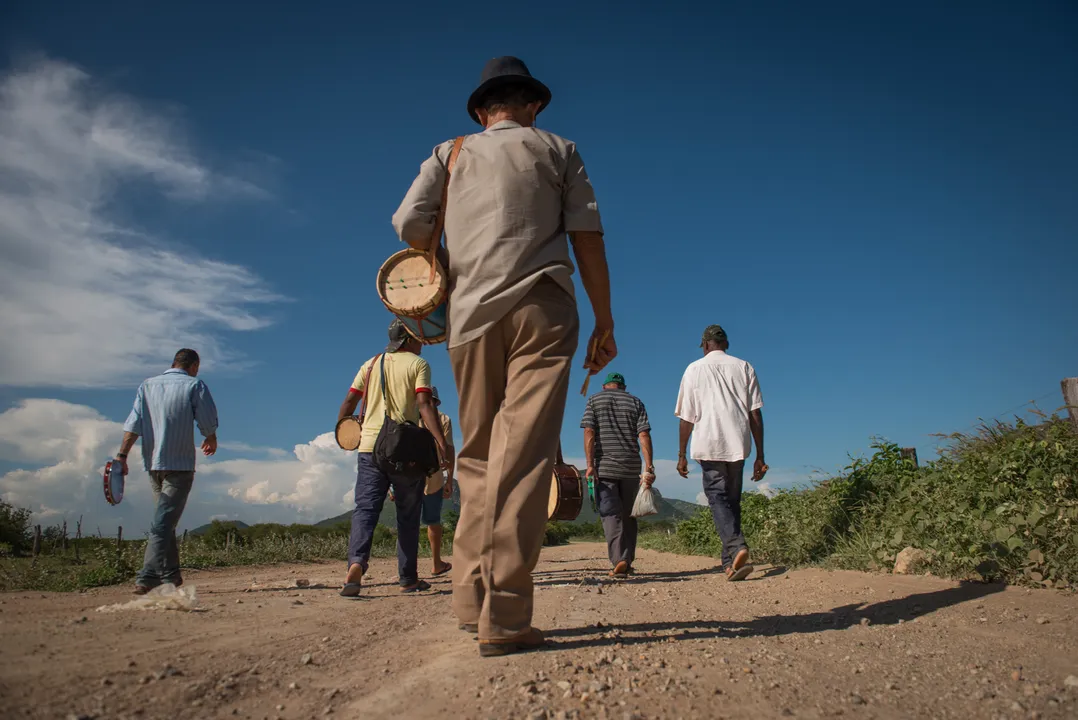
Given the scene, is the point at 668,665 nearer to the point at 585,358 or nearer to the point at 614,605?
the point at 585,358

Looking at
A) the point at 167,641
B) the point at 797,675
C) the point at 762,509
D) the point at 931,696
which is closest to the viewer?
the point at 931,696

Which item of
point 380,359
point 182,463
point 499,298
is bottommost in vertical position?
point 182,463

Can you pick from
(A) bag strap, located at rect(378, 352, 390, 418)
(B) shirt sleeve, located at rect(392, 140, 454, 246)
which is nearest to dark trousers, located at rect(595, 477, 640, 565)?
(A) bag strap, located at rect(378, 352, 390, 418)

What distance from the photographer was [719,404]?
21.2 feet

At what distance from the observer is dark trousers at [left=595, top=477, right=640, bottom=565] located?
698 centimetres

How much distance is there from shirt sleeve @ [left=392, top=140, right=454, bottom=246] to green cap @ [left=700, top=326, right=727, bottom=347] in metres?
4.45

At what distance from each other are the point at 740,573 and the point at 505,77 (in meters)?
5.04

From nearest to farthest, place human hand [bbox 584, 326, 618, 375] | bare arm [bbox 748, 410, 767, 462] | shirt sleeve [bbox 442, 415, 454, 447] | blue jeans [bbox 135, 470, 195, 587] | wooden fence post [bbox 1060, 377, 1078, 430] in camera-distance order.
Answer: human hand [bbox 584, 326, 618, 375], blue jeans [bbox 135, 470, 195, 587], wooden fence post [bbox 1060, 377, 1078, 430], bare arm [bbox 748, 410, 767, 462], shirt sleeve [bbox 442, 415, 454, 447]

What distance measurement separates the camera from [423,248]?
322cm

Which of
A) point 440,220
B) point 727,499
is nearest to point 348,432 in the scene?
point 440,220

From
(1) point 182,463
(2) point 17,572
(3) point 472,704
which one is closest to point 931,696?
(3) point 472,704

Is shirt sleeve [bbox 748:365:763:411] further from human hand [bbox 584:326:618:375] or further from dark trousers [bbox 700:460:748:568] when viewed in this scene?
human hand [bbox 584:326:618:375]

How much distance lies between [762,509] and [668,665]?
308 inches

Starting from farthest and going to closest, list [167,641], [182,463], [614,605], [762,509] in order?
1. [762,509]
2. [182,463]
3. [614,605]
4. [167,641]
